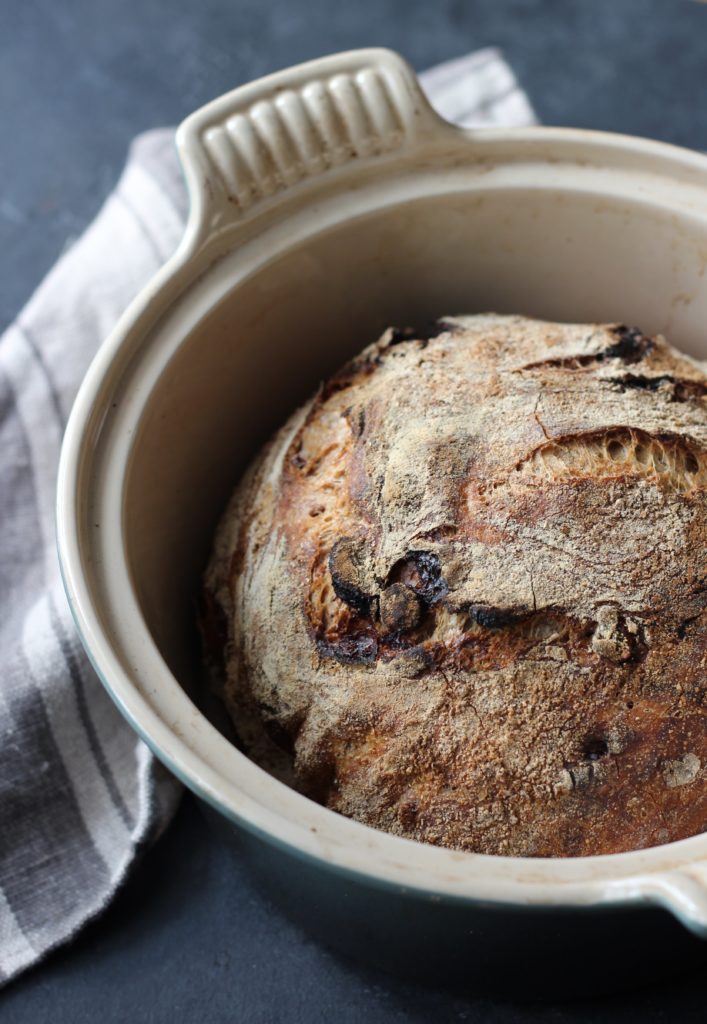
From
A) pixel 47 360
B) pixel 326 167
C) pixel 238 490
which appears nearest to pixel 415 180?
pixel 326 167

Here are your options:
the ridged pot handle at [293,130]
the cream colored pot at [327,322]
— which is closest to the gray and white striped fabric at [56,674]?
the cream colored pot at [327,322]

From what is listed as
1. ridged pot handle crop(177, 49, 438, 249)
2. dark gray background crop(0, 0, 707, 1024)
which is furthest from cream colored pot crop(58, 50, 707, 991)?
dark gray background crop(0, 0, 707, 1024)

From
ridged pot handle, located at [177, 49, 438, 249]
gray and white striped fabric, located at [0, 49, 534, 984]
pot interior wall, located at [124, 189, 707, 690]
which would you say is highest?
ridged pot handle, located at [177, 49, 438, 249]

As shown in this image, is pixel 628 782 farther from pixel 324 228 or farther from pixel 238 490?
pixel 324 228

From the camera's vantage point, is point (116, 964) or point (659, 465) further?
point (116, 964)

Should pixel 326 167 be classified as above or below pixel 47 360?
above

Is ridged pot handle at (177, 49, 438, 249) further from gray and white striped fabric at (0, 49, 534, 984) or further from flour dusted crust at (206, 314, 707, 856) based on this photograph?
gray and white striped fabric at (0, 49, 534, 984)

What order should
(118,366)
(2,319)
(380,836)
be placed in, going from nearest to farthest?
(380,836) < (118,366) < (2,319)
